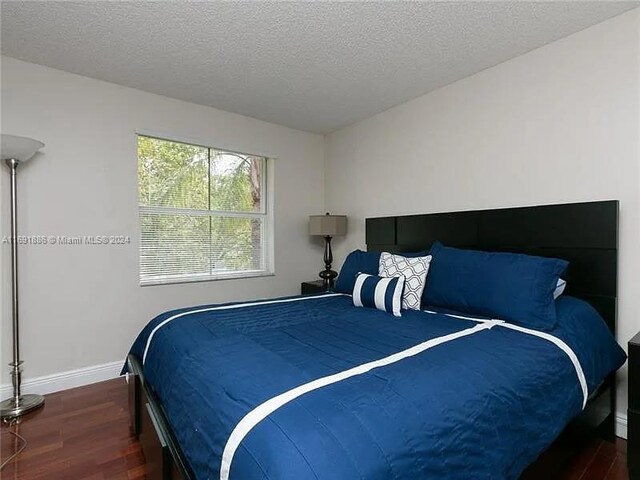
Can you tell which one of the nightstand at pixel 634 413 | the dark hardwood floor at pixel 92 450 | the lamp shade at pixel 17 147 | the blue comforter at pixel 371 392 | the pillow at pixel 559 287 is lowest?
the dark hardwood floor at pixel 92 450

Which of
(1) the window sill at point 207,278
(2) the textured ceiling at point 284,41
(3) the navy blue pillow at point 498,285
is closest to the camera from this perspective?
(3) the navy blue pillow at point 498,285

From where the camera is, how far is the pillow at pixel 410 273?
2.25 meters

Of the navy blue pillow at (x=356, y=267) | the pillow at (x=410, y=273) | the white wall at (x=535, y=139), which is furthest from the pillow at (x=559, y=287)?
the navy blue pillow at (x=356, y=267)

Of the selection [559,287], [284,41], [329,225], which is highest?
[284,41]

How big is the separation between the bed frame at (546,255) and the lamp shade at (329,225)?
1215 mm

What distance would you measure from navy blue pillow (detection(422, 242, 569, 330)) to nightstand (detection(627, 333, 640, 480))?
1.05 ft

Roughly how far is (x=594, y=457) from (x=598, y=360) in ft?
1.84

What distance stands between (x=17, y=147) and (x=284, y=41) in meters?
1.83

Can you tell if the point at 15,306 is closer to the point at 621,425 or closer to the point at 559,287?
the point at 559,287

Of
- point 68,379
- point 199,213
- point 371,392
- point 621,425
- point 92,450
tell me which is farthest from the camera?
point 199,213

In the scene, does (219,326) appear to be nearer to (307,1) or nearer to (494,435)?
(494,435)

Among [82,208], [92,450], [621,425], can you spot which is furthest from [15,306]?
[621,425]

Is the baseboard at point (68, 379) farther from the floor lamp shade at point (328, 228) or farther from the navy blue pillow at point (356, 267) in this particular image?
the floor lamp shade at point (328, 228)

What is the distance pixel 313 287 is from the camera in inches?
149
